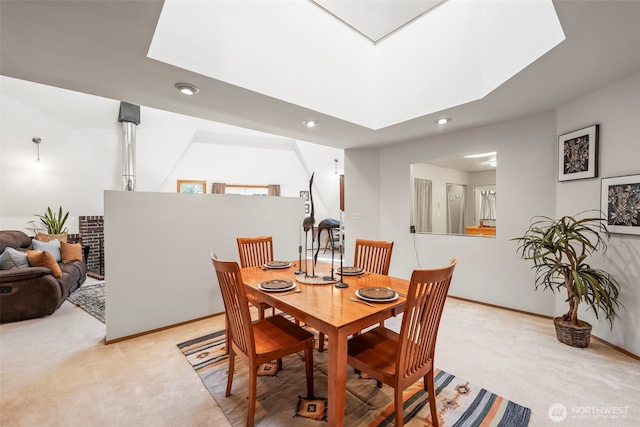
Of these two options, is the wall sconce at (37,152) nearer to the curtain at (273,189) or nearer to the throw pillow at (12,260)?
the throw pillow at (12,260)

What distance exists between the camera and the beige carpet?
64.9 inches

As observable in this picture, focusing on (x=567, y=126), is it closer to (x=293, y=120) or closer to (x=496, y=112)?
(x=496, y=112)

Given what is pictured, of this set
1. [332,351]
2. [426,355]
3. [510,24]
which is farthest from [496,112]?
[332,351]

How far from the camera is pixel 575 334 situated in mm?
2406

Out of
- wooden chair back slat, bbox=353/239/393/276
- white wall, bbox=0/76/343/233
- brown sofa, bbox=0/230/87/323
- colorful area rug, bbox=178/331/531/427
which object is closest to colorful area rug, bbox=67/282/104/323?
brown sofa, bbox=0/230/87/323

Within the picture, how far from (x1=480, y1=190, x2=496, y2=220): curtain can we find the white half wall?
222 inches

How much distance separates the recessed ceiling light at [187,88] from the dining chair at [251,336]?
5.37 ft

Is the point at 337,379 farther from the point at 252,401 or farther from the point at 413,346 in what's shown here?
the point at 252,401

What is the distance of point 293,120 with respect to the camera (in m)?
3.26

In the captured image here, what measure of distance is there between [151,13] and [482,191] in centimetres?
716

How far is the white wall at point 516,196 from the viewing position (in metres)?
2.31

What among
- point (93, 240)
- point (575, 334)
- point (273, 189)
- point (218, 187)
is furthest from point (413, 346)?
point (273, 189)

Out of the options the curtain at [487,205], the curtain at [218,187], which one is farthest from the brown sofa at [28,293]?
the curtain at [487,205]

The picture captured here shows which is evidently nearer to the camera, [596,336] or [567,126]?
[596,336]
